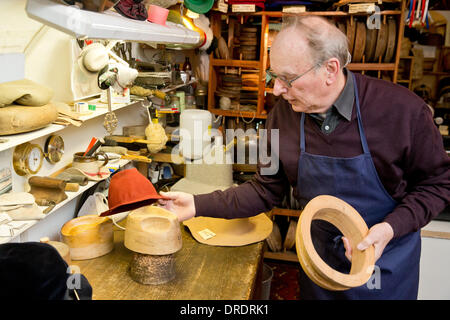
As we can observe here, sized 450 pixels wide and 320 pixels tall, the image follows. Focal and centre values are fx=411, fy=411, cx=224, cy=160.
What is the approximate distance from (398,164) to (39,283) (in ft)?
4.77

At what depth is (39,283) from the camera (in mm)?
1108

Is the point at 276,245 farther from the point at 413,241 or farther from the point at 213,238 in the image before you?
the point at 413,241

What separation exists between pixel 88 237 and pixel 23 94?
691 mm

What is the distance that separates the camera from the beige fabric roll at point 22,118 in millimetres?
1678

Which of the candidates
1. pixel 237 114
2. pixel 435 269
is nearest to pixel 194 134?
pixel 237 114

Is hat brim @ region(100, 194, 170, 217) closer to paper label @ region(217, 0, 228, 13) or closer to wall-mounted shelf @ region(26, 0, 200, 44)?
wall-mounted shelf @ region(26, 0, 200, 44)

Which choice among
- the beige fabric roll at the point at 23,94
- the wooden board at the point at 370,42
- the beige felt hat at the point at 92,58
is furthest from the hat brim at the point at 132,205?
the wooden board at the point at 370,42

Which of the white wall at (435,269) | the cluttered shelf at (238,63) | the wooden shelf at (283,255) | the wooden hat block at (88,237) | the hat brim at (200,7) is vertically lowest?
the wooden shelf at (283,255)

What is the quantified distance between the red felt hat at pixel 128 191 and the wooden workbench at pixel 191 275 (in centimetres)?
28

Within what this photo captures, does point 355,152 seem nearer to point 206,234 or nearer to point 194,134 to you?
point 206,234

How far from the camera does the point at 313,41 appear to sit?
1.65 m

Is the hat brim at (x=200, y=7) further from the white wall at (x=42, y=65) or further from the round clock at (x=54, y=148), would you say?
the round clock at (x=54, y=148)

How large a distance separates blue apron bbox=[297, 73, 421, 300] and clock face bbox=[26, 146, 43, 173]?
1.30 metres
